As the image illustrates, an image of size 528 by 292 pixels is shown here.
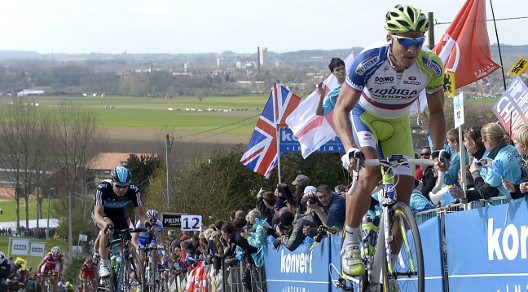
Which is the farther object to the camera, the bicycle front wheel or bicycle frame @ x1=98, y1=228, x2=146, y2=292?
bicycle frame @ x1=98, y1=228, x2=146, y2=292

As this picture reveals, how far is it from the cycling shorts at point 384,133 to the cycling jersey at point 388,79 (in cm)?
8

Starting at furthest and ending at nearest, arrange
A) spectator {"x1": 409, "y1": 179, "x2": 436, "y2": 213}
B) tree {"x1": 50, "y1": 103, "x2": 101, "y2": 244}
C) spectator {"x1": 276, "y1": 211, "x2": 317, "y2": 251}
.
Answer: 1. tree {"x1": 50, "y1": 103, "x2": 101, "y2": 244}
2. spectator {"x1": 276, "y1": 211, "x2": 317, "y2": 251}
3. spectator {"x1": 409, "y1": 179, "x2": 436, "y2": 213}

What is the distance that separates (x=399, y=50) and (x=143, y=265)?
9.25 m

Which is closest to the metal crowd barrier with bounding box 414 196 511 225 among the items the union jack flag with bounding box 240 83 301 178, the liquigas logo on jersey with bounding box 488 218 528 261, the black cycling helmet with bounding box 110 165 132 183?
the liquigas logo on jersey with bounding box 488 218 528 261

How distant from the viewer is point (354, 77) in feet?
30.5

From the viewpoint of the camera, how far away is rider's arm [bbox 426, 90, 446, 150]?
31.2 feet

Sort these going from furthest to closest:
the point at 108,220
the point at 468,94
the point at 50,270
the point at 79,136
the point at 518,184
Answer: the point at 79,136 → the point at 468,94 → the point at 50,270 → the point at 108,220 → the point at 518,184

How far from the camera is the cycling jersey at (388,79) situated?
9.20m

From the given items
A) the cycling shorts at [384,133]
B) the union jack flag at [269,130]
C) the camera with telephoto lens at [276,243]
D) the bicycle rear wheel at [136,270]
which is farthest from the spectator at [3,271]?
the cycling shorts at [384,133]

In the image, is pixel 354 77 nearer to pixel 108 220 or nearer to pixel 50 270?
pixel 108 220

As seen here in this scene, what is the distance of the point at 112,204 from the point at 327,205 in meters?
3.91

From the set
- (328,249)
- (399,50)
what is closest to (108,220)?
(328,249)

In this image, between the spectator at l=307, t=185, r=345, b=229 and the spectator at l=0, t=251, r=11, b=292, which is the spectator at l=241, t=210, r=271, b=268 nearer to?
the spectator at l=307, t=185, r=345, b=229

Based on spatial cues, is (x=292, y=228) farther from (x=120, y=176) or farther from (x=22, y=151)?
(x=22, y=151)
